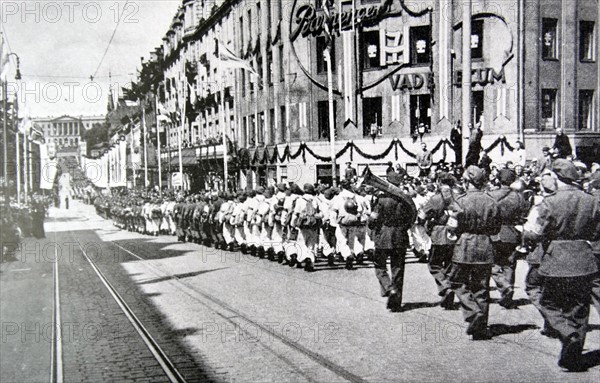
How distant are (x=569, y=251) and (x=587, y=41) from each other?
28.0m

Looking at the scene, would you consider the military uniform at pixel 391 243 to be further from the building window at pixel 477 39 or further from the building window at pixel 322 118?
the building window at pixel 322 118

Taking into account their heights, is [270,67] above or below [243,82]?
above

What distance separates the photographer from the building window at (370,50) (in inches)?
1326

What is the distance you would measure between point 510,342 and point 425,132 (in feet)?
83.4

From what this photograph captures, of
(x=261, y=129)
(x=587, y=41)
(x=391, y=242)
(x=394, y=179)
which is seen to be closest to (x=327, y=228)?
(x=394, y=179)

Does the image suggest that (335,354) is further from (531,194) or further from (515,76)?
(515,76)

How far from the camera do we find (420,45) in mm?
32625

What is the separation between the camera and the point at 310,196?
15273mm

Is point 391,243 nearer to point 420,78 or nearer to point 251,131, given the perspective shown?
point 420,78

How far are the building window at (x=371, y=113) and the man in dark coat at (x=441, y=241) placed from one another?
24.1m

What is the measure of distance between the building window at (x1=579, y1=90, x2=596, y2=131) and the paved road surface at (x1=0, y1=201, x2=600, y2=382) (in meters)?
19.7

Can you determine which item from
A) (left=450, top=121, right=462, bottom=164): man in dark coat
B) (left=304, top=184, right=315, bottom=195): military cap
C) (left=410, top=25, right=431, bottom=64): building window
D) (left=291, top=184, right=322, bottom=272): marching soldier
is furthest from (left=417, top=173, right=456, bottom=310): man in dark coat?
(left=410, top=25, right=431, bottom=64): building window

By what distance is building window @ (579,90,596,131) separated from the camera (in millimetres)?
31625

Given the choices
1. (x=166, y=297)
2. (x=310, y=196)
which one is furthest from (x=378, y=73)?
(x=166, y=297)
